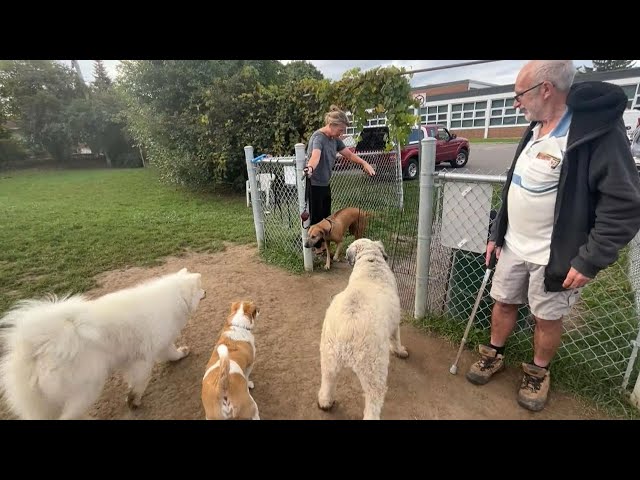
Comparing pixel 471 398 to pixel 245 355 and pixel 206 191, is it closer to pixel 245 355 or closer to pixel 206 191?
pixel 245 355

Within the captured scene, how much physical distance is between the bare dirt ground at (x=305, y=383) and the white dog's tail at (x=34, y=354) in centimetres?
60

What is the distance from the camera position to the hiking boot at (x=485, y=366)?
2.57m

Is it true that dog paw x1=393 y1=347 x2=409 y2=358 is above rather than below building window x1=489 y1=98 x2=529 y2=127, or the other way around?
below

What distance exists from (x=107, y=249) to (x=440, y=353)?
5.87 metres

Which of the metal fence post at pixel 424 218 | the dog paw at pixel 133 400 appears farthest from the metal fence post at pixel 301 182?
the dog paw at pixel 133 400

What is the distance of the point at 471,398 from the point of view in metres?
2.45

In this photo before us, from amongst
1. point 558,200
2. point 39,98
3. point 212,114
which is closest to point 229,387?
point 558,200

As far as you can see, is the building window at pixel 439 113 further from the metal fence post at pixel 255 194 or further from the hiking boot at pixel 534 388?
the hiking boot at pixel 534 388

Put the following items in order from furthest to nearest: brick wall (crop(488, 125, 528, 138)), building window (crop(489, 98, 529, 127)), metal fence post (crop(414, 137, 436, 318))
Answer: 1. brick wall (crop(488, 125, 528, 138))
2. building window (crop(489, 98, 529, 127))
3. metal fence post (crop(414, 137, 436, 318))

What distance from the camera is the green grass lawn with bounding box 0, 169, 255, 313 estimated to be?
480cm

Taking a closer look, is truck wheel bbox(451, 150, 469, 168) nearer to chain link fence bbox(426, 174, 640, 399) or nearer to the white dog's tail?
chain link fence bbox(426, 174, 640, 399)

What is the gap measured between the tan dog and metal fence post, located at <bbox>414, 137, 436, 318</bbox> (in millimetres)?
1787

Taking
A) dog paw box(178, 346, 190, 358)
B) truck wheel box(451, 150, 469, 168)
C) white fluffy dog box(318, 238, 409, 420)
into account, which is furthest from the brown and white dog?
truck wheel box(451, 150, 469, 168)

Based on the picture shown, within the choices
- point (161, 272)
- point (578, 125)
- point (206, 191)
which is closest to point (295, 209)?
point (161, 272)
